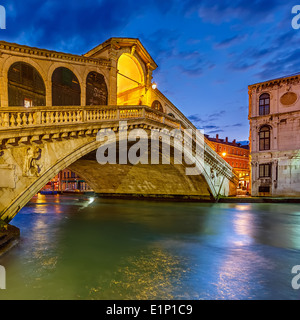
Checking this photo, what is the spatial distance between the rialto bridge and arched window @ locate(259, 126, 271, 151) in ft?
18.1

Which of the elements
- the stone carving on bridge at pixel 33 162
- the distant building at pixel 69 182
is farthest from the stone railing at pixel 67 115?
the distant building at pixel 69 182

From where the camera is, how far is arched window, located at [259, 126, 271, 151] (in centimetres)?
2116

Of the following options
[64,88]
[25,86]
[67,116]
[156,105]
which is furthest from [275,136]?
[25,86]

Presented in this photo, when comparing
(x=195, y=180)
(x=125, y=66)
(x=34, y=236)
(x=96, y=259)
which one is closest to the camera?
(x=96, y=259)

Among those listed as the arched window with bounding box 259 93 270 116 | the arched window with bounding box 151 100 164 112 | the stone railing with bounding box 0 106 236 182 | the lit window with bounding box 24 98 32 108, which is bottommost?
the stone railing with bounding box 0 106 236 182

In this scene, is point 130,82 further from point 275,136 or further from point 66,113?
point 275,136

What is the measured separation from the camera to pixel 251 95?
21781 millimetres

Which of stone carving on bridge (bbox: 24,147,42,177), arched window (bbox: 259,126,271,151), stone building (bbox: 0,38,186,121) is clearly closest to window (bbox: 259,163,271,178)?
arched window (bbox: 259,126,271,151)

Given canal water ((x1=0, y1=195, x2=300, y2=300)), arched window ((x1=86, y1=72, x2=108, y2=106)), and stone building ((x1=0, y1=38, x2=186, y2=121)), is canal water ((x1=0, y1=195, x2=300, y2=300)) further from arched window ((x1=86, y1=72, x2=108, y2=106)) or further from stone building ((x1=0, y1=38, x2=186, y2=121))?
arched window ((x1=86, y1=72, x2=108, y2=106))

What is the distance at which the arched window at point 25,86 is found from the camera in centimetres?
916

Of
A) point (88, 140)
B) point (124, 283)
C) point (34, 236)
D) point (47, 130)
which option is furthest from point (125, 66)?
point (124, 283)

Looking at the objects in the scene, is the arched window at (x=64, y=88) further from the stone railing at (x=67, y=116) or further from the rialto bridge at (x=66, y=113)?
the stone railing at (x=67, y=116)

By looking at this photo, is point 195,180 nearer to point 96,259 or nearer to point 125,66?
point 125,66
